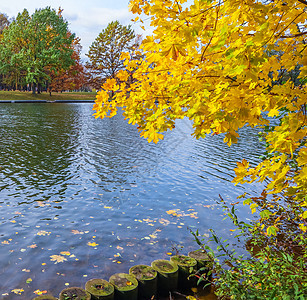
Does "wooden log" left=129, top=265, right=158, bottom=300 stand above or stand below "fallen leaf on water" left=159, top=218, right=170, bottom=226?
above

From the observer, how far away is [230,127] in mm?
2740

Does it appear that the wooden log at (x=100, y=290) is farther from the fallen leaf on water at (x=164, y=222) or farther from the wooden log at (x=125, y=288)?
the fallen leaf on water at (x=164, y=222)

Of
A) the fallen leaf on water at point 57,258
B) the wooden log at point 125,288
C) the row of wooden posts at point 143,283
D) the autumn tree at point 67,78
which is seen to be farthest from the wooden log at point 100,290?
the autumn tree at point 67,78

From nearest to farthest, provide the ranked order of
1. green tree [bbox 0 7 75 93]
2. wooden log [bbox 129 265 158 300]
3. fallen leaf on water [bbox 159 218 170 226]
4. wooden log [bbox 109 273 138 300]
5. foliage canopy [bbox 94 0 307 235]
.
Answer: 1. foliage canopy [bbox 94 0 307 235]
2. wooden log [bbox 109 273 138 300]
3. wooden log [bbox 129 265 158 300]
4. fallen leaf on water [bbox 159 218 170 226]
5. green tree [bbox 0 7 75 93]

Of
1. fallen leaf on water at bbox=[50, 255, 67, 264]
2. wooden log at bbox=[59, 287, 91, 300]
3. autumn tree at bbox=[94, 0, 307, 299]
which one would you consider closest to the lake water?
fallen leaf on water at bbox=[50, 255, 67, 264]

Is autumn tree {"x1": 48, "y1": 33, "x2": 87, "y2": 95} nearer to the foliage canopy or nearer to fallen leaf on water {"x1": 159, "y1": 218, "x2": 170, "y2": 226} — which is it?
fallen leaf on water {"x1": 159, "y1": 218, "x2": 170, "y2": 226}

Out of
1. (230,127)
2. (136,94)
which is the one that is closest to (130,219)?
(136,94)

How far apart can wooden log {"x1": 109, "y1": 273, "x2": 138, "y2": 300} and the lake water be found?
0.99m

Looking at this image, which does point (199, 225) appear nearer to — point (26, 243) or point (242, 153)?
point (26, 243)

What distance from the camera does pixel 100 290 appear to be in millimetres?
4387

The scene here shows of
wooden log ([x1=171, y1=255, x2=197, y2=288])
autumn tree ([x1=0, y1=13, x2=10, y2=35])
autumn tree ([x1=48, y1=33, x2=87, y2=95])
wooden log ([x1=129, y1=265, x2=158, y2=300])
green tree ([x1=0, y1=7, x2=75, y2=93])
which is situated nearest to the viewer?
wooden log ([x1=129, y1=265, x2=158, y2=300])

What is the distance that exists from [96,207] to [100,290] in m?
4.39

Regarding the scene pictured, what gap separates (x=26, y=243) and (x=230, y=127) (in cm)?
563

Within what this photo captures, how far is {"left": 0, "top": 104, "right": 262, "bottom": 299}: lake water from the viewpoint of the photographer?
19.2 ft
